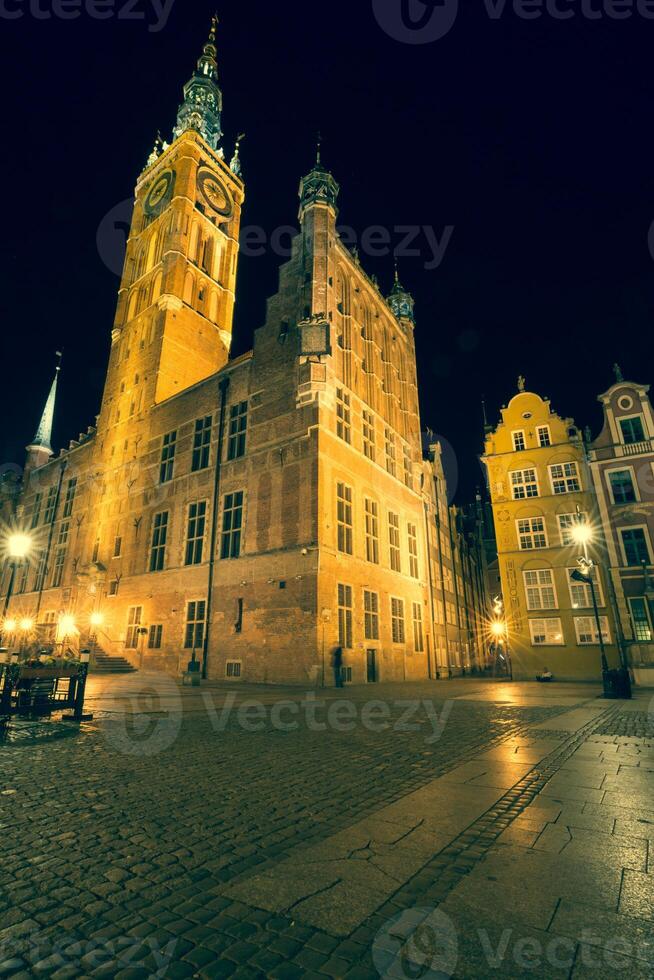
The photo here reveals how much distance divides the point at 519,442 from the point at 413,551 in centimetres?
1090

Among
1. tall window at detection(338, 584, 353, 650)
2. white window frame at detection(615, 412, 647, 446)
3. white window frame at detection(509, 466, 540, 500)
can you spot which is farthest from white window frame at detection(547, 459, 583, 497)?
tall window at detection(338, 584, 353, 650)

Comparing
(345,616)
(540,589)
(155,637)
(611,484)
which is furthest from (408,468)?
(155,637)

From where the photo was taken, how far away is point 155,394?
35.6 meters

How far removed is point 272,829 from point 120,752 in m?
4.05

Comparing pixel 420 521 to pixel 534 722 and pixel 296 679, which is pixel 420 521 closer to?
pixel 296 679

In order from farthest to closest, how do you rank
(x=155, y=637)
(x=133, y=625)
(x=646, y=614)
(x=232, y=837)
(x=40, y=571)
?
(x=40, y=571) → (x=133, y=625) → (x=155, y=637) → (x=646, y=614) → (x=232, y=837)

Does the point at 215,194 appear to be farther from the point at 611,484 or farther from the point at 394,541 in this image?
the point at 611,484

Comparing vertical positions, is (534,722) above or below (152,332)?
below

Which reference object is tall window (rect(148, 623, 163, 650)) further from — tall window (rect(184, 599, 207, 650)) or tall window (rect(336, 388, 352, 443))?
tall window (rect(336, 388, 352, 443))

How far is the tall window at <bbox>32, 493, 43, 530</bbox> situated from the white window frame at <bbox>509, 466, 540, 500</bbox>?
1698 inches

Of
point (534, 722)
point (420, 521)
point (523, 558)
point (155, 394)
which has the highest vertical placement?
point (155, 394)

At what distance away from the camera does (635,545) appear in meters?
27.8

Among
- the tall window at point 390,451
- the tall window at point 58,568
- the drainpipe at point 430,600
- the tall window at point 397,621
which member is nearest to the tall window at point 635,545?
the drainpipe at point 430,600

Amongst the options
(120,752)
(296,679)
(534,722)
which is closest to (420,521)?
(296,679)
